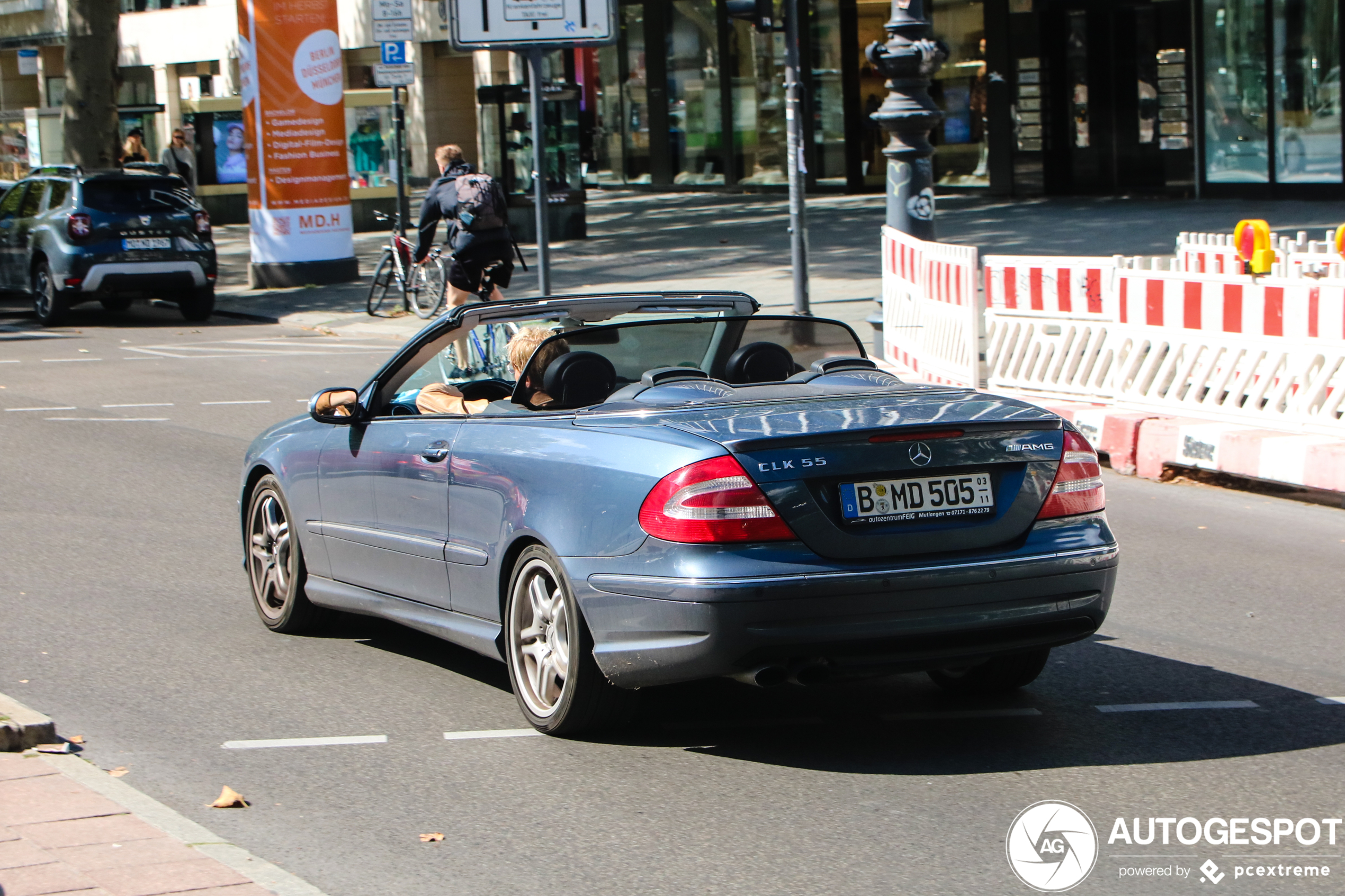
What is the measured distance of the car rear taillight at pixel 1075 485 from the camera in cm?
530

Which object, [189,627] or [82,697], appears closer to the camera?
[82,697]

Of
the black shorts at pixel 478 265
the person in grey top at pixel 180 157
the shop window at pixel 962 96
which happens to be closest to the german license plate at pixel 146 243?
the black shorts at pixel 478 265

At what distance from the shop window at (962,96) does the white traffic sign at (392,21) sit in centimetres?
1187

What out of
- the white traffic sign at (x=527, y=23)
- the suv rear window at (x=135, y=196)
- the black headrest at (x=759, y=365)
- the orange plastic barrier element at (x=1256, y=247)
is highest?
the white traffic sign at (x=527, y=23)

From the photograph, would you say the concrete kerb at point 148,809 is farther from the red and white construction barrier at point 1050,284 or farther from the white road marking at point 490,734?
the red and white construction barrier at point 1050,284

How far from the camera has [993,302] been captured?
41.7 feet

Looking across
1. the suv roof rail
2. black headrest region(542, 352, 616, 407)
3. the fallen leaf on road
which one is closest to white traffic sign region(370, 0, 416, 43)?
the suv roof rail

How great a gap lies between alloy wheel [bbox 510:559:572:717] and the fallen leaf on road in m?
1.01

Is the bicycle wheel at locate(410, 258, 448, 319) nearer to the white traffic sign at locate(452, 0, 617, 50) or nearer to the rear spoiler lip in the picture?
the white traffic sign at locate(452, 0, 617, 50)

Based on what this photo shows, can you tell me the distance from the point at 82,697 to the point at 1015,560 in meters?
3.20

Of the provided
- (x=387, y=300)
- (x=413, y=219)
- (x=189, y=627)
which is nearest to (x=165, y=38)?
(x=413, y=219)

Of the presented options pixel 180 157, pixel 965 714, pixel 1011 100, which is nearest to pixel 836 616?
pixel 965 714

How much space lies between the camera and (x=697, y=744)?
5.42m

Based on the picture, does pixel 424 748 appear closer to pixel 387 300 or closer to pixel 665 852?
pixel 665 852
